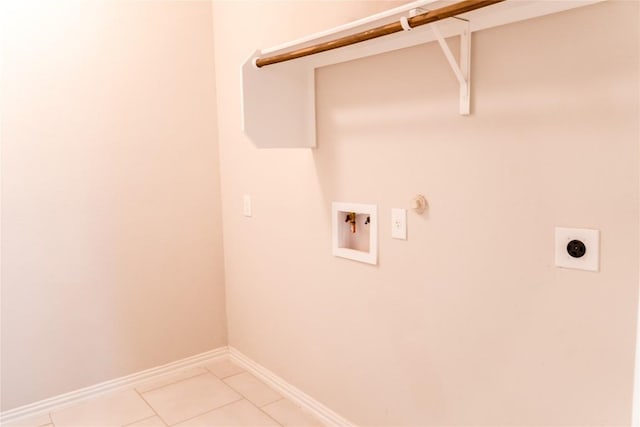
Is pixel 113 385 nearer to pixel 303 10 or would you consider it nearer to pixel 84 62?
pixel 84 62

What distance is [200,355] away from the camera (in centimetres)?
297

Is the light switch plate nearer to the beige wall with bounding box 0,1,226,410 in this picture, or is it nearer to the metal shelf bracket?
the metal shelf bracket

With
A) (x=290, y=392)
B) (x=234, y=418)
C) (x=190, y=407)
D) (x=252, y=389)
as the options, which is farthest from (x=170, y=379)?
(x=290, y=392)

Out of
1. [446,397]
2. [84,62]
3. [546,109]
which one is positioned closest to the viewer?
[546,109]

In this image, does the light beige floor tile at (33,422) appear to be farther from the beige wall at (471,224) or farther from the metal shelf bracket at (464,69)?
the metal shelf bracket at (464,69)

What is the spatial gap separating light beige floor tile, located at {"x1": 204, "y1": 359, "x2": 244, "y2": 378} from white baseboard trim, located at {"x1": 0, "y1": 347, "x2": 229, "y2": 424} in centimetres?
4

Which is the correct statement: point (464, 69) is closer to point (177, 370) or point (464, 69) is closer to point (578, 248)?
point (578, 248)

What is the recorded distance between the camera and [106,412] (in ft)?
8.06

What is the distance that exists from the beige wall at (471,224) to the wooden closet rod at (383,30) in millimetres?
256

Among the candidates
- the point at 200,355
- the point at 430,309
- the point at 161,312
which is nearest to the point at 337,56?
the point at 430,309

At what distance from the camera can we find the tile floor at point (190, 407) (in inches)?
92.4

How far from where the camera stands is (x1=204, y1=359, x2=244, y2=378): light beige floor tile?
9.37ft

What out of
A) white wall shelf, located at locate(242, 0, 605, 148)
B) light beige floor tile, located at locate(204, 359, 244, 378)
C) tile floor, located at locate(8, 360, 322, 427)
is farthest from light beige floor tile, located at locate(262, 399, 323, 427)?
white wall shelf, located at locate(242, 0, 605, 148)

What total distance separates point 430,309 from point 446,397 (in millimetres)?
319
